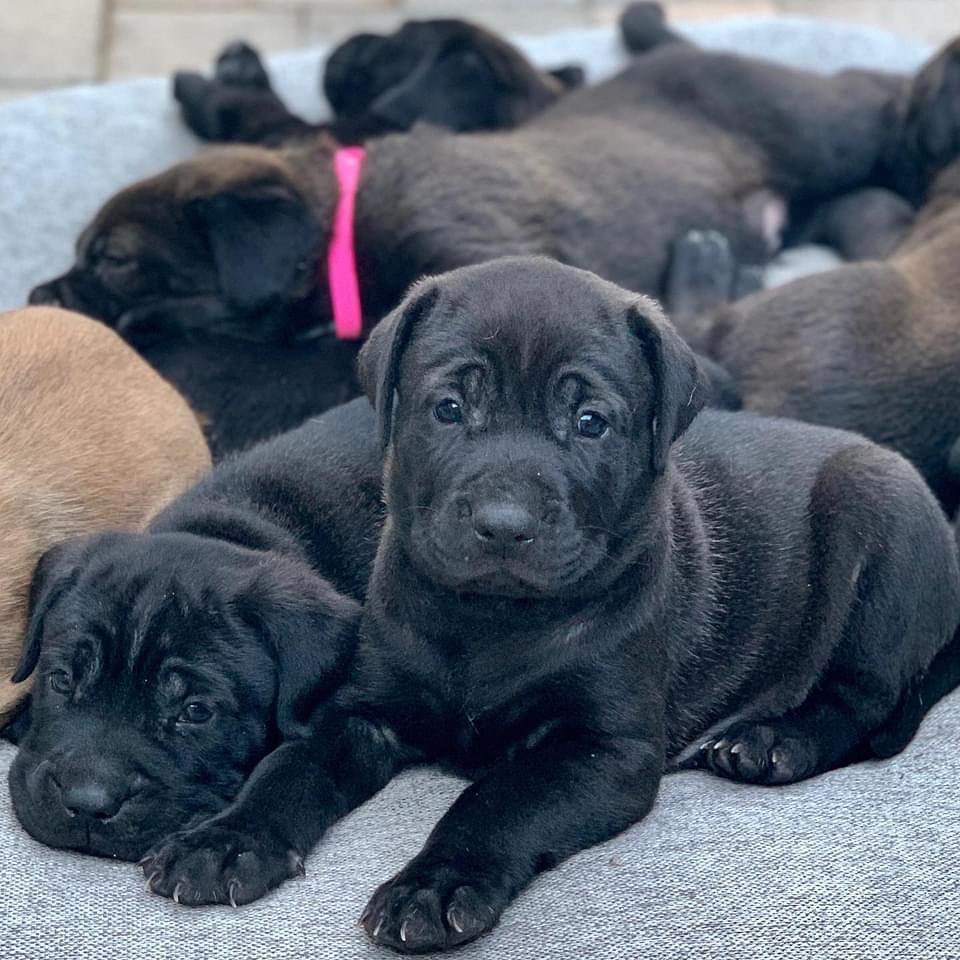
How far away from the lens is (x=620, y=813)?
342cm

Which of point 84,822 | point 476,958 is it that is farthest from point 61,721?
point 476,958

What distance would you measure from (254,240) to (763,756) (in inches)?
96.1

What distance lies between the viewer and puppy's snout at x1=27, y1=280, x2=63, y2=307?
544 cm

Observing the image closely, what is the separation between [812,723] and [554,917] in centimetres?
103

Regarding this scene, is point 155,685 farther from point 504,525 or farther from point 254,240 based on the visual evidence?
point 254,240

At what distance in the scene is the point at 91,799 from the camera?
332 cm

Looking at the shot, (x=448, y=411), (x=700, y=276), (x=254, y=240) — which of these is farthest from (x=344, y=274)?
(x=448, y=411)

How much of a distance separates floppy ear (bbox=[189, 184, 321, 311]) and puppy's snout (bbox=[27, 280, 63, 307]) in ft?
1.80

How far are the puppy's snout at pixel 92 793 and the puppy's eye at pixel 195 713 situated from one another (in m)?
0.21

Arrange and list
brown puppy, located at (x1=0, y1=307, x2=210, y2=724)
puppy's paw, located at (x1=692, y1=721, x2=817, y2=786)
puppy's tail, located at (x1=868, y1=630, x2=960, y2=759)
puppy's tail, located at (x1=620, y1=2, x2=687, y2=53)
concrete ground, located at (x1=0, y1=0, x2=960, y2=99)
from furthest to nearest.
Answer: concrete ground, located at (x1=0, y1=0, x2=960, y2=99) → puppy's tail, located at (x1=620, y1=2, x2=687, y2=53) → brown puppy, located at (x1=0, y1=307, x2=210, y2=724) → puppy's tail, located at (x1=868, y1=630, x2=960, y2=759) → puppy's paw, located at (x1=692, y1=721, x2=817, y2=786)

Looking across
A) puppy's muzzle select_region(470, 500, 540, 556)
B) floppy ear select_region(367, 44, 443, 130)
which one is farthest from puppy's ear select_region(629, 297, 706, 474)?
floppy ear select_region(367, 44, 443, 130)

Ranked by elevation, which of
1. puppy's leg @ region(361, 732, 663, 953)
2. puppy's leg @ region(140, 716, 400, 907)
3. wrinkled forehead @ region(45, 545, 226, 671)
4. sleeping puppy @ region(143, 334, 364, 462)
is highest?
wrinkled forehead @ region(45, 545, 226, 671)

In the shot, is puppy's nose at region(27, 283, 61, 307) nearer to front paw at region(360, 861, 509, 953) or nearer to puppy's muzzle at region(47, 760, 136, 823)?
puppy's muzzle at region(47, 760, 136, 823)

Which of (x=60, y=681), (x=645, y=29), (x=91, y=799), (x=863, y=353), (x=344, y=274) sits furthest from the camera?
(x=645, y=29)
